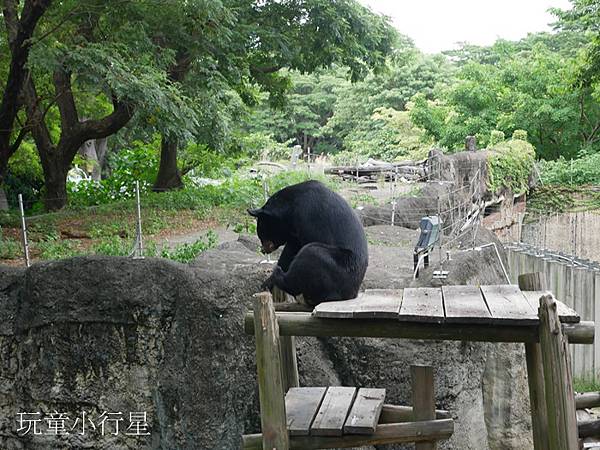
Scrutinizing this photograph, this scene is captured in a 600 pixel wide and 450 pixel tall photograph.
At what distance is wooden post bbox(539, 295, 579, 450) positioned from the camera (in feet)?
12.1

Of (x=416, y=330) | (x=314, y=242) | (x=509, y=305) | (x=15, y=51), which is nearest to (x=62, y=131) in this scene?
(x=15, y=51)

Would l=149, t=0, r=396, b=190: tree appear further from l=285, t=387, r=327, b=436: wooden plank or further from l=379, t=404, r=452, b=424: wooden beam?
l=379, t=404, r=452, b=424: wooden beam

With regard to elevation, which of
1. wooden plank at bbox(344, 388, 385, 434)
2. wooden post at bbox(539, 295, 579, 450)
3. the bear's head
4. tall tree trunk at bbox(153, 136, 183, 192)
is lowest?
wooden plank at bbox(344, 388, 385, 434)

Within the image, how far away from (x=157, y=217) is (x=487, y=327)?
34.2ft

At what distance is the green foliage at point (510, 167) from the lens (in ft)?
60.5

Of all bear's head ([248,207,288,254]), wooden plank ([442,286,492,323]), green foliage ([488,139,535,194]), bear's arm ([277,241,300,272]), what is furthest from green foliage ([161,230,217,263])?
green foliage ([488,139,535,194])

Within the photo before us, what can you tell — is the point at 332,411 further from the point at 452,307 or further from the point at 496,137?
the point at 496,137

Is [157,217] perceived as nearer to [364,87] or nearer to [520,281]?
[520,281]

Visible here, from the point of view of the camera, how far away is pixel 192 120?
10609 millimetres

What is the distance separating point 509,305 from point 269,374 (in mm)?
1390

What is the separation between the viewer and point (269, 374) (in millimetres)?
4090

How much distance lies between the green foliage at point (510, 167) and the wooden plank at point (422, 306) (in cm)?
1397

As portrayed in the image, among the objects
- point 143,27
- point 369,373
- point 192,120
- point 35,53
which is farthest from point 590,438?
point 143,27

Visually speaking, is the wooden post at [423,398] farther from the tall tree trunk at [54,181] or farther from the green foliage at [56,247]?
the tall tree trunk at [54,181]
